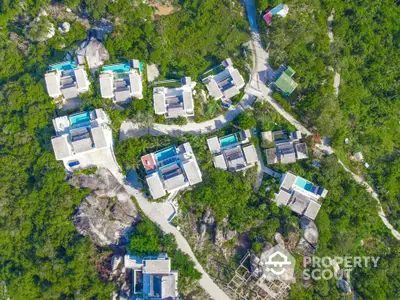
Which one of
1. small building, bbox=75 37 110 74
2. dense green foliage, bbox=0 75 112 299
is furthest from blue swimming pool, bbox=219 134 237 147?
small building, bbox=75 37 110 74

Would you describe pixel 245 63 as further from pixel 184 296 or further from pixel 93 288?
pixel 93 288

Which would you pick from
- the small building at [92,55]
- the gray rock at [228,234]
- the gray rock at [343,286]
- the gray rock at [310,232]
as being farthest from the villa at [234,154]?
the small building at [92,55]

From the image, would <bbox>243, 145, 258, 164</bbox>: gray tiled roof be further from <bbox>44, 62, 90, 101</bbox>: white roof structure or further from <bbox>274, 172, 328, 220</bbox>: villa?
<bbox>44, 62, 90, 101</bbox>: white roof structure

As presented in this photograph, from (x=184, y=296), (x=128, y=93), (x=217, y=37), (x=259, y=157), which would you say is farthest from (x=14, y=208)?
(x=217, y=37)

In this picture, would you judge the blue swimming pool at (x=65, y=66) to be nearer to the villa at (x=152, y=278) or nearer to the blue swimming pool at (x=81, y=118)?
the blue swimming pool at (x=81, y=118)

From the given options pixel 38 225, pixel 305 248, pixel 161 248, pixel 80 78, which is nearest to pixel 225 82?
pixel 80 78

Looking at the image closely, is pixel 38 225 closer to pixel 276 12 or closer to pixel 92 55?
pixel 92 55
